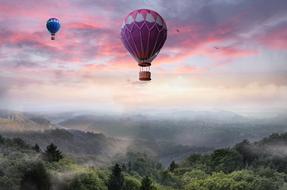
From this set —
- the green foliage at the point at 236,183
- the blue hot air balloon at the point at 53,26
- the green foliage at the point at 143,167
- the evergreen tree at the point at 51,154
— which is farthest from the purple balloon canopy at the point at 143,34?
the green foliage at the point at 143,167

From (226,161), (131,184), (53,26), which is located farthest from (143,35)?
(226,161)

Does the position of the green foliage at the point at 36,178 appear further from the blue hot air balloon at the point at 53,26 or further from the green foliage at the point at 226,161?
the green foliage at the point at 226,161

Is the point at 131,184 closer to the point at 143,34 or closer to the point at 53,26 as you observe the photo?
the point at 53,26

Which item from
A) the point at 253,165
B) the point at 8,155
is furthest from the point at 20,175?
the point at 253,165

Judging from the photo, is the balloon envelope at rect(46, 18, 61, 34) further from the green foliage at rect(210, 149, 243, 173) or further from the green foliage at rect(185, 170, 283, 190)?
the green foliage at rect(210, 149, 243, 173)

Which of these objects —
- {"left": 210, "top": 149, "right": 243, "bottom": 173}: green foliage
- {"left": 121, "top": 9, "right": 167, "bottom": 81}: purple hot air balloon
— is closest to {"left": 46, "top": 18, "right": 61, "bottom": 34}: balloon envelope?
{"left": 121, "top": 9, "right": 167, "bottom": 81}: purple hot air balloon

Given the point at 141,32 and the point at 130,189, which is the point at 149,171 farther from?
the point at 141,32
